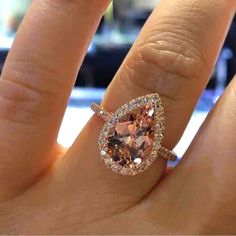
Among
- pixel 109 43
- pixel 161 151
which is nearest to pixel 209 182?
pixel 161 151

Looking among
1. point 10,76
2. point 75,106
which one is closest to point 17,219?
point 10,76

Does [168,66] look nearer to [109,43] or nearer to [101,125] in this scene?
[101,125]

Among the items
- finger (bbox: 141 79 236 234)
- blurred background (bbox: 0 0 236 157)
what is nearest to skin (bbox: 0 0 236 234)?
finger (bbox: 141 79 236 234)

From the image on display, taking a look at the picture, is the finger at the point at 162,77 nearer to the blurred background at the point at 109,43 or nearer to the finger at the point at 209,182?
the finger at the point at 209,182

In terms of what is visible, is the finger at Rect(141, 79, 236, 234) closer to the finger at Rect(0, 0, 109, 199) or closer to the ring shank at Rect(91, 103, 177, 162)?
the ring shank at Rect(91, 103, 177, 162)

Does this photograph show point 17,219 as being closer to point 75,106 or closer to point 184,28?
point 184,28

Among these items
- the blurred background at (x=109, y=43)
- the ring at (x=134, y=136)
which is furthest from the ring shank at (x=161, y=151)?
the blurred background at (x=109, y=43)

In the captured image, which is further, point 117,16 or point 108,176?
point 117,16
